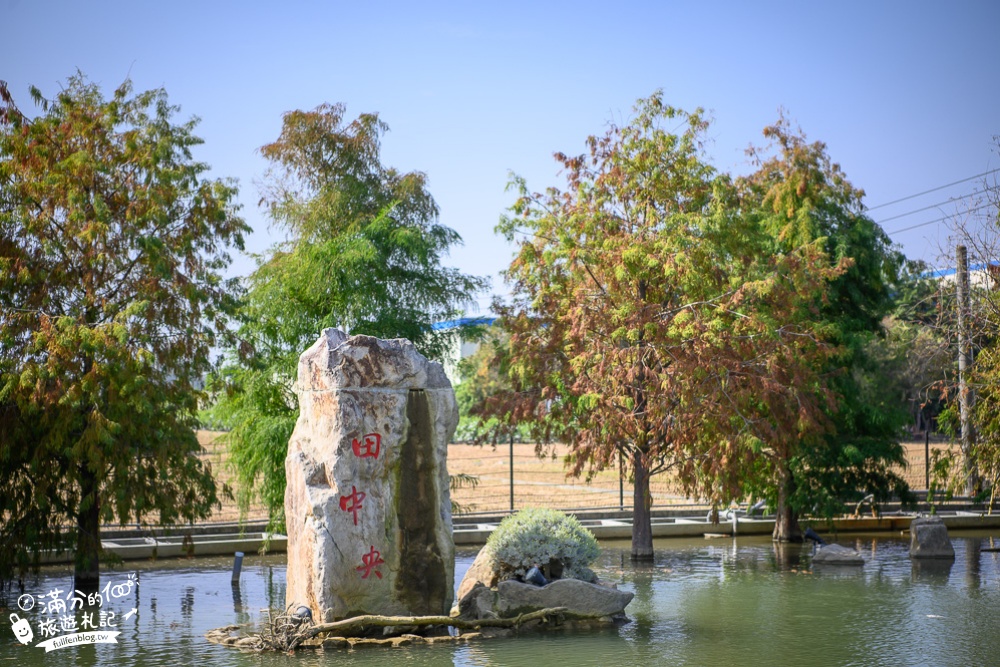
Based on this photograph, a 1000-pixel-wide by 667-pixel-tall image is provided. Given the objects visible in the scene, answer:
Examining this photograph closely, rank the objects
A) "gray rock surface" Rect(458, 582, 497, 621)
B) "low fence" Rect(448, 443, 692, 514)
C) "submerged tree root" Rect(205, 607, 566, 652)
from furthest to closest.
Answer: "low fence" Rect(448, 443, 692, 514)
"gray rock surface" Rect(458, 582, 497, 621)
"submerged tree root" Rect(205, 607, 566, 652)

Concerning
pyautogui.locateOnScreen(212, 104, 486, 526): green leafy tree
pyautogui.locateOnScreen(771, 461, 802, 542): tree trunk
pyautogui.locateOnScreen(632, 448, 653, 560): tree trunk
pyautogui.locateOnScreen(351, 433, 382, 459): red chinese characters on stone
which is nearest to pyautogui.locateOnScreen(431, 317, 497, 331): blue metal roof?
pyautogui.locateOnScreen(212, 104, 486, 526): green leafy tree

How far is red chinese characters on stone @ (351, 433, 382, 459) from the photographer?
12.9 metres

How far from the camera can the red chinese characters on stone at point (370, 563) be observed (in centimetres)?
1280

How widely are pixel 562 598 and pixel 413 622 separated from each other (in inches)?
79.3

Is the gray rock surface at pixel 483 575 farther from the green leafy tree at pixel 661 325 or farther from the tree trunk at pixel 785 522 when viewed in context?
the tree trunk at pixel 785 522

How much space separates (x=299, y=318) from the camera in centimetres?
1964

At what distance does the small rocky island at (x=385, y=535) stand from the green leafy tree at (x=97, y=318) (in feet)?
10.3

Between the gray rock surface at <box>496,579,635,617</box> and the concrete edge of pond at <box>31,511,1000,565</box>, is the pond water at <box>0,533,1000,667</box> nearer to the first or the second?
the gray rock surface at <box>496,579,635,617</box>

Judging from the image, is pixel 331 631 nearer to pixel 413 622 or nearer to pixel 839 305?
pixel 413 622

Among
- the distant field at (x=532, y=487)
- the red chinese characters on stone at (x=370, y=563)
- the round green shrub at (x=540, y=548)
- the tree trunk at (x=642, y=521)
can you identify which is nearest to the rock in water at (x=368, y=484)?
the red chinese characters on stone at (x=370, y=563)

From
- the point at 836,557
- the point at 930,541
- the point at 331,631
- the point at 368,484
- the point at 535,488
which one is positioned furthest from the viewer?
the point at 535,488

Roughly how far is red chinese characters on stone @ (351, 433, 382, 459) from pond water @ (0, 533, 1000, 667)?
2.26 m

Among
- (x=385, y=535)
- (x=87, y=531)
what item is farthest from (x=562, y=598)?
(x=87, y=531)

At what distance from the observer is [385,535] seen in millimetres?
12992
